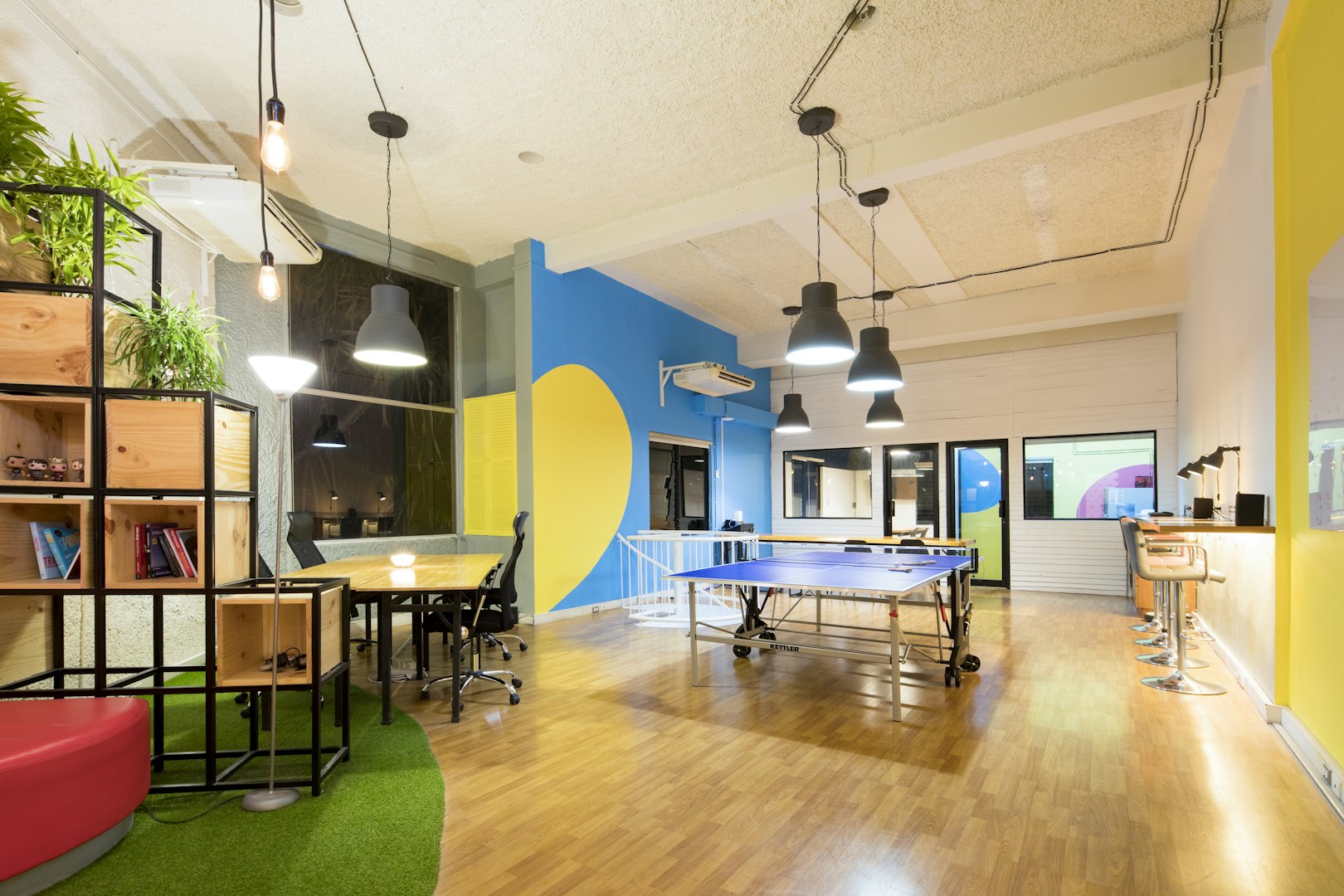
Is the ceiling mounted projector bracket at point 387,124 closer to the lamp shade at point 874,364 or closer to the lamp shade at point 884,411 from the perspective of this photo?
the lamp shade at point 874,364

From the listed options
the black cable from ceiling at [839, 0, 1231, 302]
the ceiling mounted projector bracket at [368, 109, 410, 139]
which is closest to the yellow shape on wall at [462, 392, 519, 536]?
the ceiling mounted projector bracket at [368, 109, 410, 139]

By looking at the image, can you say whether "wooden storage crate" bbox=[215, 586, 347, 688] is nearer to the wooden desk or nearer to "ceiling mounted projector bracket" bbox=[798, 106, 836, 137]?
the wooden desk

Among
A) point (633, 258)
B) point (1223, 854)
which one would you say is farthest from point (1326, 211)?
point (633, 258)

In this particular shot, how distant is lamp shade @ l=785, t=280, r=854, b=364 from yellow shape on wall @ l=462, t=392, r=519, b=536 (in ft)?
12.0

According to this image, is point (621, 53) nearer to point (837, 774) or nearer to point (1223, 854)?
point (837, 774)

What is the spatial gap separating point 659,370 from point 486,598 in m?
4.72

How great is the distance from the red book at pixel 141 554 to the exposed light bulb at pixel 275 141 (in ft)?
5.51

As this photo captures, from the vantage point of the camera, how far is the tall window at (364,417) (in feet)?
20.1

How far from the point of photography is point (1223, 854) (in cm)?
237

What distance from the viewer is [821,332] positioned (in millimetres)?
4121

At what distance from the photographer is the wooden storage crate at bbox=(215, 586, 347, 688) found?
287cm

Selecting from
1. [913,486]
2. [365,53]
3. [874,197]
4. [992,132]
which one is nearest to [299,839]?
[365,53]

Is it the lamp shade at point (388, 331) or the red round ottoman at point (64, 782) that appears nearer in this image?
the red round ottoman at point (64, 782)

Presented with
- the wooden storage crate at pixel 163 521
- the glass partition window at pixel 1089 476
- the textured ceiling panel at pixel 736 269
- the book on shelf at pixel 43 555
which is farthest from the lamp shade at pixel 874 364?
the glass partition window at pixel 1089 476
